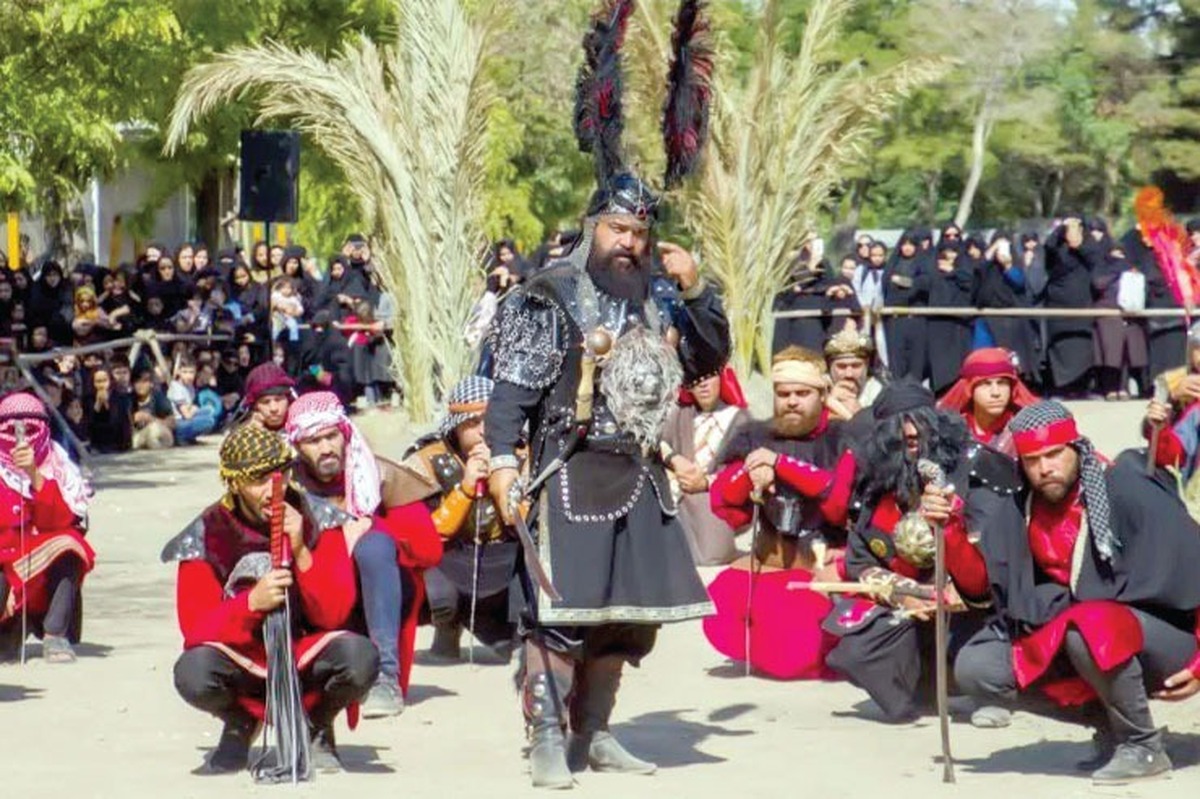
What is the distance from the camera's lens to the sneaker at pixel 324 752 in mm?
8367

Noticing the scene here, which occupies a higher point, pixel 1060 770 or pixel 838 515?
pixel 838 515

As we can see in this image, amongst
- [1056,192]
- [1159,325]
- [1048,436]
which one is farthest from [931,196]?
[1048,436]

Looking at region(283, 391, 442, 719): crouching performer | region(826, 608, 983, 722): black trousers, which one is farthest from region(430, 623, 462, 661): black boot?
region(826, 608, 983, 722): black trousers

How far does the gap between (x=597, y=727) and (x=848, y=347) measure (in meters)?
4.11

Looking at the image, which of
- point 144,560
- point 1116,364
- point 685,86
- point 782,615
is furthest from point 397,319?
point 685,86

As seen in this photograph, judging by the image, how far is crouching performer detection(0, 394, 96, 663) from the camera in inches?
422

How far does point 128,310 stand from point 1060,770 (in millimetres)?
16452

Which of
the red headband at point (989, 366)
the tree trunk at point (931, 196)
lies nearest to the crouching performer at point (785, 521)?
the red headband at point (989, 366)

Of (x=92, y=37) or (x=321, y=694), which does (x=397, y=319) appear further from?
(x=321, y=694)

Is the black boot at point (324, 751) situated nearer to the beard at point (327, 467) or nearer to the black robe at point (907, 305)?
the beard at point (327, 467)

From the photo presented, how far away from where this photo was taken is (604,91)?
8.62 meters

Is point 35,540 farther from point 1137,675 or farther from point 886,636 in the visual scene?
point 1137,675

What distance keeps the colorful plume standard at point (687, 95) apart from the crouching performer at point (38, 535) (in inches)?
130

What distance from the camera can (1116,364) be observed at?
2556cm
